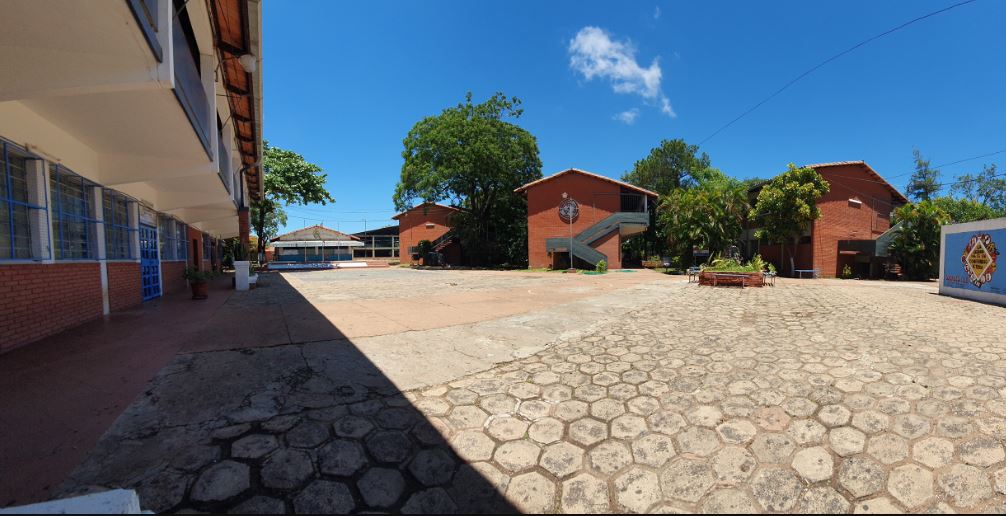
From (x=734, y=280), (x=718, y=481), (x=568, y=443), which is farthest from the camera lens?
(x=734, y=280)

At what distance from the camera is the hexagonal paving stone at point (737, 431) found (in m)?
2.80

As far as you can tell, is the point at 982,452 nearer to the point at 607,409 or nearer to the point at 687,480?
the point at 687,480

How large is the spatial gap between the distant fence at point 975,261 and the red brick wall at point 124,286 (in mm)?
19594

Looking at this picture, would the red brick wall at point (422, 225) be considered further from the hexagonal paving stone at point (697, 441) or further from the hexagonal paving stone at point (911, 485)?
A: the hexagonal paving stone at point (911, 485)

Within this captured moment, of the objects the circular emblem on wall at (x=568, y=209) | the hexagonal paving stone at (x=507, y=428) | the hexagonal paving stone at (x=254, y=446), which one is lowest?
the hexagonal paving stone at (x=507, y=428)

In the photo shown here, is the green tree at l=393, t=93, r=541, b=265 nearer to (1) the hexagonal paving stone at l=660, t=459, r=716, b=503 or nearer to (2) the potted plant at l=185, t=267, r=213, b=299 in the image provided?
(2) the potted plant at l=185, t=267, r=213, b=299

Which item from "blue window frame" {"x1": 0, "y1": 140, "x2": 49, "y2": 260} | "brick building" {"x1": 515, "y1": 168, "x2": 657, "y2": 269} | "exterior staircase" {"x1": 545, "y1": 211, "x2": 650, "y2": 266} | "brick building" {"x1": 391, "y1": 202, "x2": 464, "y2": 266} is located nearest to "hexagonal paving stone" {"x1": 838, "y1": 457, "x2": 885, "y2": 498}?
"blue window frame" {"x1": 0, "y1": 140, "x2": 49, "y2": 260}

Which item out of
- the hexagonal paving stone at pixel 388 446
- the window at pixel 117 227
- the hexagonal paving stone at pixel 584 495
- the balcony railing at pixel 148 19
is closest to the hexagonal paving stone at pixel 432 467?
the hexagonal paving stone at pixel 388 446

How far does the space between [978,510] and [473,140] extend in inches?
1118

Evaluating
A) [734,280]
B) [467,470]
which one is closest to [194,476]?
[467,470]

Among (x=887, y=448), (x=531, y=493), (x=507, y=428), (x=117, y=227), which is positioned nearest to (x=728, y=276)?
(x=887, y=448)

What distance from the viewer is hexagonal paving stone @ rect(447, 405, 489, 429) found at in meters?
2.98

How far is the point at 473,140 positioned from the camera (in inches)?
1113

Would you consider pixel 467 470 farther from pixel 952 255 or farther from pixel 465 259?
pixel 465 259
